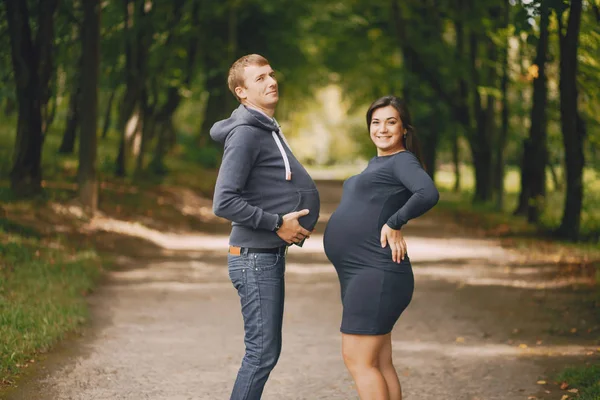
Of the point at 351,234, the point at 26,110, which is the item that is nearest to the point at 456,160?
the point at 26,110

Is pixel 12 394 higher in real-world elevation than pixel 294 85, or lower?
lower

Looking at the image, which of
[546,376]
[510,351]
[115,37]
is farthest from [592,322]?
[115,37]

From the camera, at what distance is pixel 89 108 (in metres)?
18.0

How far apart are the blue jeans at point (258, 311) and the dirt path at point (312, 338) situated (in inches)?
74.9

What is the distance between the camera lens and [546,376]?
730 cm

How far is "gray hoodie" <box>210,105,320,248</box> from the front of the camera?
181 inches

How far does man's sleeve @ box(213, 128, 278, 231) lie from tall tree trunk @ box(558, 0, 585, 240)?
10961 millimetres

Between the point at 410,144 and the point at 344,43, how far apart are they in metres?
31.6

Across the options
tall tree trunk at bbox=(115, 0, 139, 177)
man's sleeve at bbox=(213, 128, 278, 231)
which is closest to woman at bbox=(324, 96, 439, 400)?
man's sleeve at bbox=(213, 128, 278, 231)

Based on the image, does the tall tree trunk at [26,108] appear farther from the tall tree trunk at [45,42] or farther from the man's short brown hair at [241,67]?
the man's short brown hair at [241,67]

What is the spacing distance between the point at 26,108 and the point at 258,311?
1303 centimetres

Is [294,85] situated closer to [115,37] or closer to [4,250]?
[115,37]

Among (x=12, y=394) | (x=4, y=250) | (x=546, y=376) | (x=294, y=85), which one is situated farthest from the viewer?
(x=294, y=85)

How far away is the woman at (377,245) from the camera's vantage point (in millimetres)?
4641
